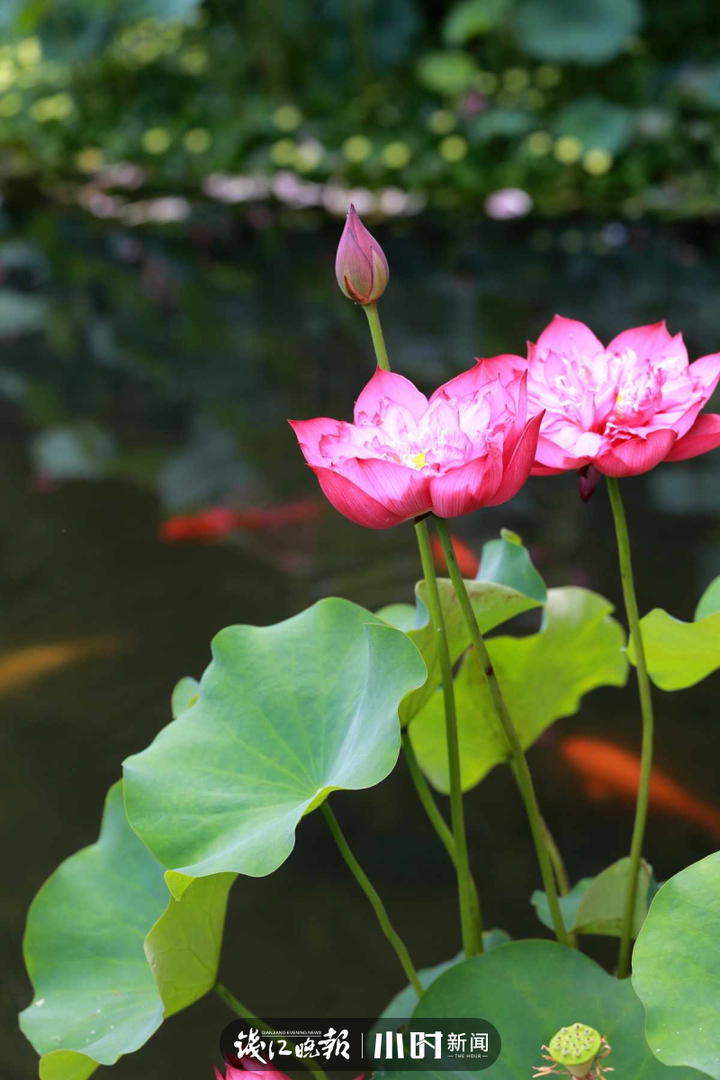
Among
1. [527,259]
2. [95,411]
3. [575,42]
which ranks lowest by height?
[527,259]

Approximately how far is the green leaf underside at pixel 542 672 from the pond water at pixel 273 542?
31 cm

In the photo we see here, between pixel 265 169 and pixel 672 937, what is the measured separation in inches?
164

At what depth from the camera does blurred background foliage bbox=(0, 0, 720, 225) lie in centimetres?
364

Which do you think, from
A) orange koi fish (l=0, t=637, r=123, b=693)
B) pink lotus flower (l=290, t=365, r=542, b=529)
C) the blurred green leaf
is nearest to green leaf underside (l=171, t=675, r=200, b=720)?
pink lotus flower (l=290, t=365, r=542, b=529)

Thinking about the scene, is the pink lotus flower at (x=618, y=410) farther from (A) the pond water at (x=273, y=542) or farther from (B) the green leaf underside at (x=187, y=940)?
(A) the pond water at (x=273, y=542)

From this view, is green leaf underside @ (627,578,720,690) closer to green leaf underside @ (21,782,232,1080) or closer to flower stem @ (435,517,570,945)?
flower stem @ (435,517,570,945)

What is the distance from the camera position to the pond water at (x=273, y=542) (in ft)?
3.56

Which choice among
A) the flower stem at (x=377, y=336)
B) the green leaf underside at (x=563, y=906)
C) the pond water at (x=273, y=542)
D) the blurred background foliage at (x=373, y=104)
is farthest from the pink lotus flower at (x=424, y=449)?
the blurred background foliage at (x=373, y=104)

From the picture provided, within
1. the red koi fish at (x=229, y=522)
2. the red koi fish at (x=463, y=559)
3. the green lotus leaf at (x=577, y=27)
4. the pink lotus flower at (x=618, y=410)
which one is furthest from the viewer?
the green lotus leaf at (x=577, y=27)

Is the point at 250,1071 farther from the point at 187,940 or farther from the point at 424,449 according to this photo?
the point at 424,449

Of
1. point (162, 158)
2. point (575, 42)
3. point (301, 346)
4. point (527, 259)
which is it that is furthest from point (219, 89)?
point (301, 346)

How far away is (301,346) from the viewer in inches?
114

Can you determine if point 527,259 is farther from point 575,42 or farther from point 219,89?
point 219,89

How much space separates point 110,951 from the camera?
71cm
